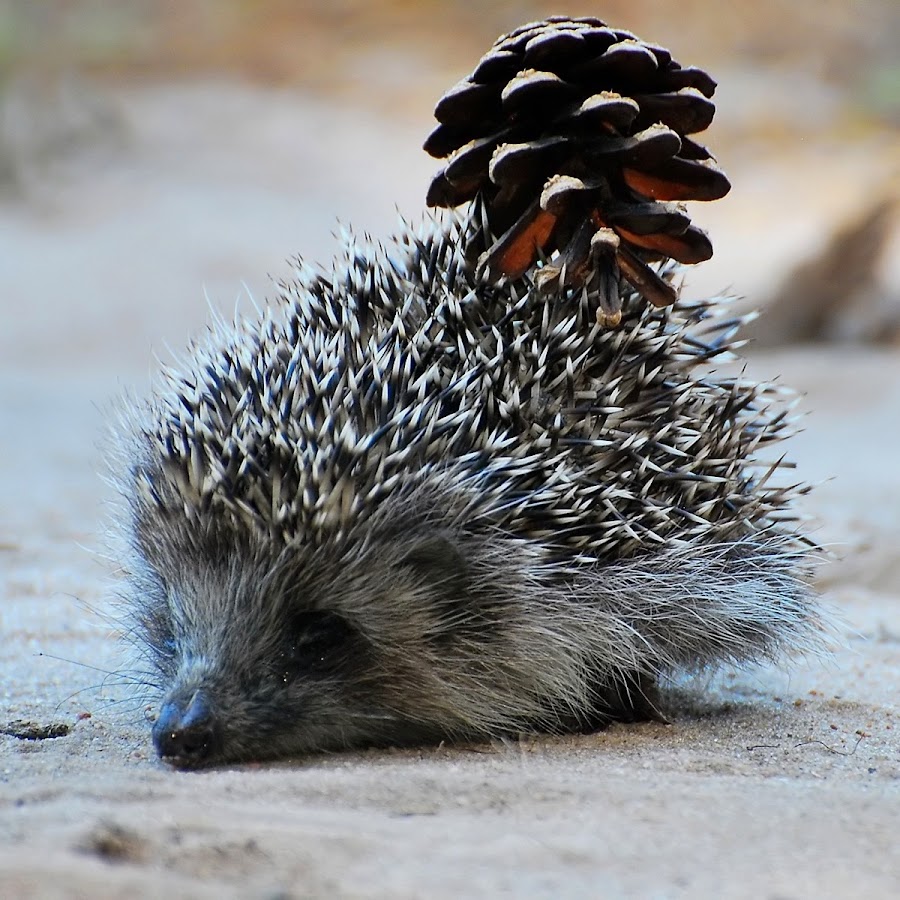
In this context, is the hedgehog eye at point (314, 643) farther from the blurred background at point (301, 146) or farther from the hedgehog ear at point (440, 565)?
the blurred background at point (301, 146)

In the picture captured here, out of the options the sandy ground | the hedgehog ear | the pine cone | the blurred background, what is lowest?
the sandy ground

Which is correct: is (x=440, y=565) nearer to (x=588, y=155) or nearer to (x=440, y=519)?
(x=440, y=519)

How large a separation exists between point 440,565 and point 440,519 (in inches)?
5.8

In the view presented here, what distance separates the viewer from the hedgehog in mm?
3348

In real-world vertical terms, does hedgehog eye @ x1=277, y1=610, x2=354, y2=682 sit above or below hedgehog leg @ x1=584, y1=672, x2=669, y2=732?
above

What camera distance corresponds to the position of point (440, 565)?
3.48m

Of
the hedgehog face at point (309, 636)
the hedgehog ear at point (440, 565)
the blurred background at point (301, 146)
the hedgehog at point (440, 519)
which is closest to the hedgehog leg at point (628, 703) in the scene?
→ the hedgehog at point (440, 519)

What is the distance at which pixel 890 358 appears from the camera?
12.1m

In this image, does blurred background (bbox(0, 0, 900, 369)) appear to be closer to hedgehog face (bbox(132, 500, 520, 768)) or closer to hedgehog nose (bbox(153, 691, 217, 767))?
hedgehog face (bbox(132, 500, 520, 768))

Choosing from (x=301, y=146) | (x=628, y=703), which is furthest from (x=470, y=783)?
(x=301, y=146)

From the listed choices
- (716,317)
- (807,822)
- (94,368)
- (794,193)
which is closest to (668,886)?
(807,822)

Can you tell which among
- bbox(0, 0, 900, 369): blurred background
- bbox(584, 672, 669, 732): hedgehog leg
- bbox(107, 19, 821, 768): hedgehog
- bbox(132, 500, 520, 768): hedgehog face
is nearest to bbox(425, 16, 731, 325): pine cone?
bbox(107, 19, 821, 768): hedgehog

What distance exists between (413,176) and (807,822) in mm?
17677

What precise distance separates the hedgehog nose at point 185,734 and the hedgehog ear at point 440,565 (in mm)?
653
